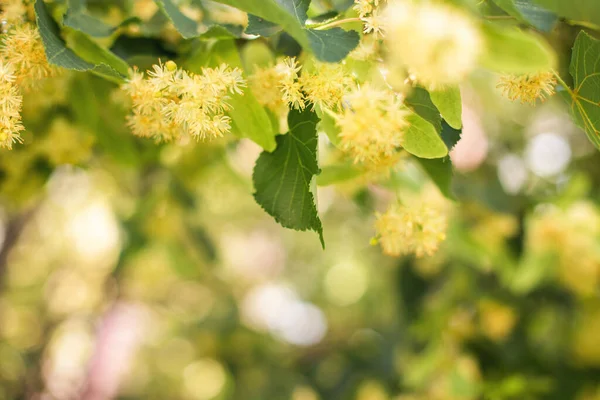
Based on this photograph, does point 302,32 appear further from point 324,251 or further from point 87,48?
point 324,251

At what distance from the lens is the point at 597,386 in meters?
1.99

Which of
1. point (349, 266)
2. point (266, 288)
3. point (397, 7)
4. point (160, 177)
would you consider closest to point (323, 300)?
point (349, 266)

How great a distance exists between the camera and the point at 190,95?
2.28 ft

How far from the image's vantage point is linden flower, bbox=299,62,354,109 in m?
0.69

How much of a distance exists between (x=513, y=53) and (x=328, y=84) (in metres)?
0.27

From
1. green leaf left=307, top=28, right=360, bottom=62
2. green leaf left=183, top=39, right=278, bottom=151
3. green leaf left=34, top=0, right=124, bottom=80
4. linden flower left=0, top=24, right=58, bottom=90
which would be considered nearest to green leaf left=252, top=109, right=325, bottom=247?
green leaf left=183, top=39, right=278, bottom=151

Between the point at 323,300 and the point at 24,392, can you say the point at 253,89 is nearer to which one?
the point at 24,392

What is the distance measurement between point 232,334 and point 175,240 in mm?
672

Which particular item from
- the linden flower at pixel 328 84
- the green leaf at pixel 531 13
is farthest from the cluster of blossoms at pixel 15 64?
the green leaf at pixel 531 13

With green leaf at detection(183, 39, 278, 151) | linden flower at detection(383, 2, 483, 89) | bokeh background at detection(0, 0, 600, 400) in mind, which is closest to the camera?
linden flower at detection(383, 2, 483, 89)

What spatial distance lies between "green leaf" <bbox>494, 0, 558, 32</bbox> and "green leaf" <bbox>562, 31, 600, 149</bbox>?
0.14 meters

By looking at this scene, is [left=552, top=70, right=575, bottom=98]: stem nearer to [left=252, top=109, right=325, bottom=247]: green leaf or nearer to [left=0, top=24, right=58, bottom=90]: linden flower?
[left=252, top=109, right=325, bottom=247]: green leaf

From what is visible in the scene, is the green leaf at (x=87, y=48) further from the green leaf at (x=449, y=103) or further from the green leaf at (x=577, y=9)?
the green leaf at (x=577, y=9)

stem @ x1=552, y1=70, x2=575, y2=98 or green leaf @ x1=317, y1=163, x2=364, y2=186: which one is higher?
stem @ x1=552, y1=70, x2=575, y2=98
